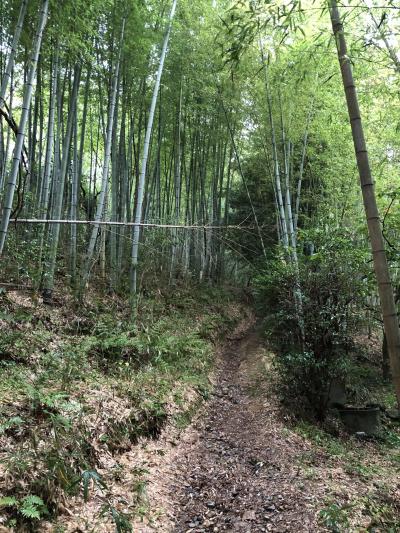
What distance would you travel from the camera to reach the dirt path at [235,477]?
2.62 m

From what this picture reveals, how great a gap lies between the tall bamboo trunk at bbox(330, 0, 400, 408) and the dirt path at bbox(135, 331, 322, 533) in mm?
1382

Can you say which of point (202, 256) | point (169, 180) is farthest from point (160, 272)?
point (169, 180)

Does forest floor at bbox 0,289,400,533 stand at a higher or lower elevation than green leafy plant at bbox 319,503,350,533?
higher

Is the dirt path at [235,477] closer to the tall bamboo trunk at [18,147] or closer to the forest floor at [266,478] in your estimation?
the forest floor at [266,478]

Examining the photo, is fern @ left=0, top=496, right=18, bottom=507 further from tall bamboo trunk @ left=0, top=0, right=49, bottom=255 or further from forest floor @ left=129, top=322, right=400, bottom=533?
tall bamboo trunk @ left=0, top=0, right=49, bottom=255

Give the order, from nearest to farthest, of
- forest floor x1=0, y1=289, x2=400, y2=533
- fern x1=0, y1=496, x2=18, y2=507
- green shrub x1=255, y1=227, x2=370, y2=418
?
fern x1=0, y1=496, x2=18, y2=507, forest floor x1=0, y1=289, x2=400, y2=533, green shrub x1=255, y1=227, x2=370, y2=418

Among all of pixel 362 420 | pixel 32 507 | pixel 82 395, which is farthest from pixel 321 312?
pixel 32 507

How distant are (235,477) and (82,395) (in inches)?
59.2

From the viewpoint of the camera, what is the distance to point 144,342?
206 inches

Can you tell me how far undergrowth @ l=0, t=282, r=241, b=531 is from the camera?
2.22 m

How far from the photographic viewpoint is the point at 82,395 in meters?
3.31

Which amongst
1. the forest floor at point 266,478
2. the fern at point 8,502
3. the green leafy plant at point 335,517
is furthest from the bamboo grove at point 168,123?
the fern at point 8,502

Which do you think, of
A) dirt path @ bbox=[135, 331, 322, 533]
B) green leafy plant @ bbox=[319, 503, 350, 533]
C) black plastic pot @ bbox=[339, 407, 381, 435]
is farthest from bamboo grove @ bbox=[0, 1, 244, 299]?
black plastic pot @ bbox=[339, 407, 381, 435]

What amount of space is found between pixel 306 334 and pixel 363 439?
4.60ft
